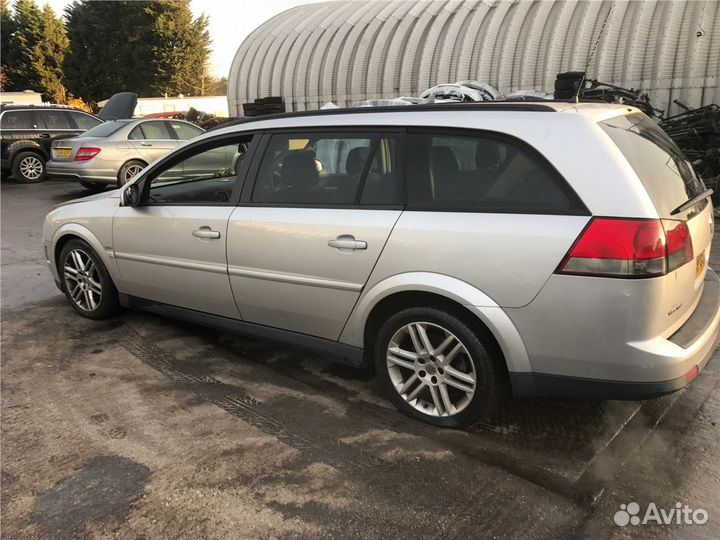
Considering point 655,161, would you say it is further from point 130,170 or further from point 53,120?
point 53,120

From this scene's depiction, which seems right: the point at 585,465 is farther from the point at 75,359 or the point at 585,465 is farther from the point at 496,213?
the point at 75,359

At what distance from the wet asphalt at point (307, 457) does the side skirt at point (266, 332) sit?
0.91 ft

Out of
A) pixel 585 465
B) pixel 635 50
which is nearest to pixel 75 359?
pixel 585 465

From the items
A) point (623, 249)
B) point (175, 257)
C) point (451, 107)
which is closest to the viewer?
point (623, 249)

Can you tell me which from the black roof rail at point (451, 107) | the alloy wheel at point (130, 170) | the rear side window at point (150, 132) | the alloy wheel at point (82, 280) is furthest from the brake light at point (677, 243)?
the rear side window at point (150, 132)

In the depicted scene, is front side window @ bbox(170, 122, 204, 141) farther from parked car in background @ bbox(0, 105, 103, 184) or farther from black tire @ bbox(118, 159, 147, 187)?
parked car in background @ bbox(0, 105, 103, 184)

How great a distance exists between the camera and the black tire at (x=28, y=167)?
13234 mm

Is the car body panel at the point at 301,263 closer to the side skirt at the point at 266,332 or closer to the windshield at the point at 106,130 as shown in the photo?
the side skirt at the point at 266,332

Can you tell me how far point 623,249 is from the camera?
226 cm

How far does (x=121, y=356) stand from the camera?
3.93 meters

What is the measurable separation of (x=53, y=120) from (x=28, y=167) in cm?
133

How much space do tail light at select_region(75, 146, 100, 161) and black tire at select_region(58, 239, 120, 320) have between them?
21.2ft

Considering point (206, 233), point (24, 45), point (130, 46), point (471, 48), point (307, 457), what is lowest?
point (307, 457)

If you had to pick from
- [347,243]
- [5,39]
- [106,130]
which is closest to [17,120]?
[106,130]
